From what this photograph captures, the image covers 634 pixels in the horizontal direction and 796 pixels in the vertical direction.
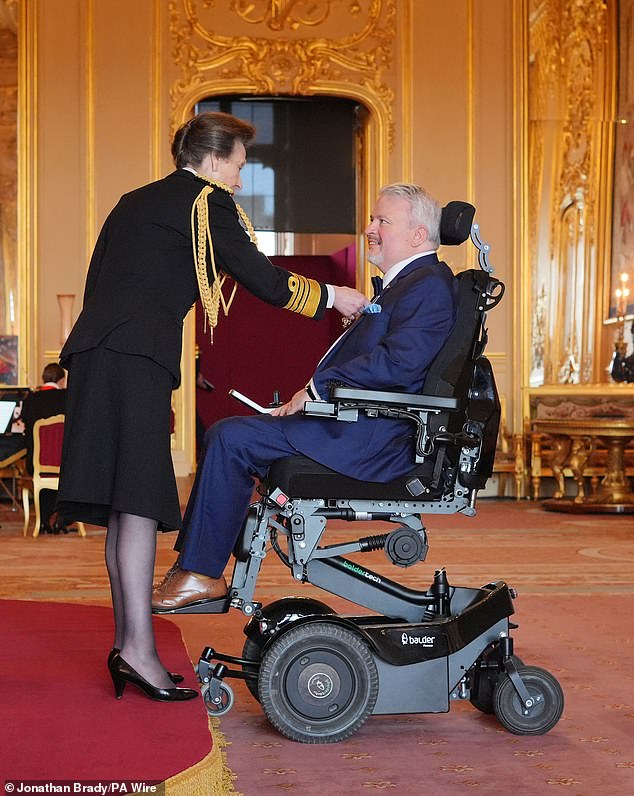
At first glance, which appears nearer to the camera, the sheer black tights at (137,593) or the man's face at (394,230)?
the sheer black tights at (137,593)

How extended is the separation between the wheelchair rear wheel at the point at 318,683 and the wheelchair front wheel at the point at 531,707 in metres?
0.31

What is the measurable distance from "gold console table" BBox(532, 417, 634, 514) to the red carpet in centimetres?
549

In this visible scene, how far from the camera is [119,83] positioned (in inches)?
394

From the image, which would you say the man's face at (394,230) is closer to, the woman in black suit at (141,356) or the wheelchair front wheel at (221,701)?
the woman in black suit at (141,356)

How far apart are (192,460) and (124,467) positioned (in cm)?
730

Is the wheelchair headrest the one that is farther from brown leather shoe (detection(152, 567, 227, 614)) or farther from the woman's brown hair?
brown leather shoe (detection(152, 567, 227, 614))

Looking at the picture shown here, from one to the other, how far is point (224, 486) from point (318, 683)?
521 millimetres

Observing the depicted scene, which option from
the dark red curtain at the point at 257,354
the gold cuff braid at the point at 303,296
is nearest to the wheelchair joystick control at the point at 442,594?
the gold cuff braid at the point at 303,296

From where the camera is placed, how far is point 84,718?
262cm

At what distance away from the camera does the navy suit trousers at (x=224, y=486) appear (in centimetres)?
279

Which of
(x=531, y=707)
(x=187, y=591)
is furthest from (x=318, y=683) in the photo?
(x=531, y=707)

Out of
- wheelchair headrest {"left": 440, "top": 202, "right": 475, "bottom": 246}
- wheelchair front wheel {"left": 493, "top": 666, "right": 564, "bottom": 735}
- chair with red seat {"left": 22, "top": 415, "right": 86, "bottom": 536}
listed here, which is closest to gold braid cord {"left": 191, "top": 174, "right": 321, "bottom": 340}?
wheelchair headrest {"left": 440, "top": 202, "right": 475, "bottom": 246}

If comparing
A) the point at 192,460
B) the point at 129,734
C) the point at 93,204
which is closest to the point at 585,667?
the point at 129,734

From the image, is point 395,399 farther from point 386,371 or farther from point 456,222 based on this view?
point 456,222
